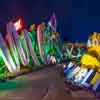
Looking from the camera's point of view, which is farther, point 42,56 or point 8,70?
point 42,56

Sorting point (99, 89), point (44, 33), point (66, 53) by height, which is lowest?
point (66, 53)

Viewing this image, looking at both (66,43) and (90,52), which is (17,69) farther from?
(66,43)

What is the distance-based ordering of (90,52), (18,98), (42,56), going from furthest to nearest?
(42,56), (90,52), (18,98)

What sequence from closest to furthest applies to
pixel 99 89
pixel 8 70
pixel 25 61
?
pixel 99 89
pixel 8 70
pixel 25 61

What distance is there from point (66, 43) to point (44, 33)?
5859mm

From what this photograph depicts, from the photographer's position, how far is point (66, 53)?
3850cm

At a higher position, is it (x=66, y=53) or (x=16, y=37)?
(x=16, y=37)

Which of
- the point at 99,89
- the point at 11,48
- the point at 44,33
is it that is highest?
the point at 99,89

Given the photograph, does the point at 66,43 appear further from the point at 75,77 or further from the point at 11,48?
the point at 75,77

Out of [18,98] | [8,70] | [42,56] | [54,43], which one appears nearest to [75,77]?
[18,98]

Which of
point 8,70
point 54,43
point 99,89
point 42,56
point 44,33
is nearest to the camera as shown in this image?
point 99,89

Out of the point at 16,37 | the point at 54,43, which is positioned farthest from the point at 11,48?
the point at 54,43

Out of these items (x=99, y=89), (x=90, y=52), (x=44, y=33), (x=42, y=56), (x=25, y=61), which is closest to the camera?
(x=99, y=89)

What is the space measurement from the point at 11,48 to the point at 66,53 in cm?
1501
